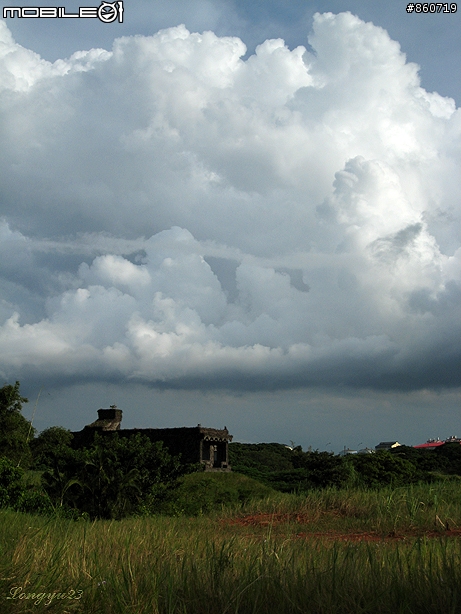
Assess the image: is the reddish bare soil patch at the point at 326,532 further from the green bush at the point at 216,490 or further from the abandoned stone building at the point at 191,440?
the abandoned stone building at the point at 191,440

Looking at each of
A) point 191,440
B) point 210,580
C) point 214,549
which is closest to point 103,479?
point 214,549

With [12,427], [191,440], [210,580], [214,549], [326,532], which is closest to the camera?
[210,580]

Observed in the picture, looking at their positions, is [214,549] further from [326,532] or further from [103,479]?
[103,479]

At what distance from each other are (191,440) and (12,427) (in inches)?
441

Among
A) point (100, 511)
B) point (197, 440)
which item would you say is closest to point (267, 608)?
point (100, 511)

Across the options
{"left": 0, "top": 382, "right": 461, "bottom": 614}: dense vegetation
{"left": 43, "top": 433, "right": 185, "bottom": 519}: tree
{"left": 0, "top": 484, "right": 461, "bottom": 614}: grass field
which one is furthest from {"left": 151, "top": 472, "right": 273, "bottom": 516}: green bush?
{"left": 0, "top": 484, "right": 461, "bottom": 614}: grass field

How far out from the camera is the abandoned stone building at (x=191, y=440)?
35625 millimetres

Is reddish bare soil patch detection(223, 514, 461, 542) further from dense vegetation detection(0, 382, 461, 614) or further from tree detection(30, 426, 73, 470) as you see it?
tree detection(30, 426, 73, 470)

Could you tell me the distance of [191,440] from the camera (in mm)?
35875

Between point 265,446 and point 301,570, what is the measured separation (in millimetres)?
58929

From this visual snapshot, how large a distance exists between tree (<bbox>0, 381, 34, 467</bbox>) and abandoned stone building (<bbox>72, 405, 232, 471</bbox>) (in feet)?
29.3

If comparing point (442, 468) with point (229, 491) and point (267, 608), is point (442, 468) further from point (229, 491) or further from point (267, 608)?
point (267, 608)

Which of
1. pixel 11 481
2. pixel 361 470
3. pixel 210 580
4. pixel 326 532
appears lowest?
pixel 361 470

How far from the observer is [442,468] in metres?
38.8
